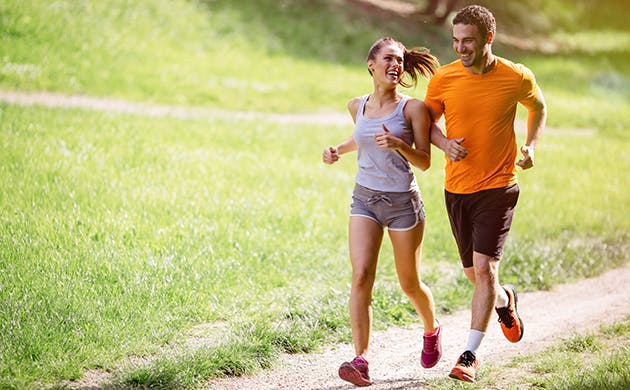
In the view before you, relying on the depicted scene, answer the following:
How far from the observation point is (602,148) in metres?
17.6

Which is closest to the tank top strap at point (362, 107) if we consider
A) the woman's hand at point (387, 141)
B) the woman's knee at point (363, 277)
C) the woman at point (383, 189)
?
the woman at point (383, 189)

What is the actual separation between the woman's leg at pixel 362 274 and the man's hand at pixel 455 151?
68 centimetres

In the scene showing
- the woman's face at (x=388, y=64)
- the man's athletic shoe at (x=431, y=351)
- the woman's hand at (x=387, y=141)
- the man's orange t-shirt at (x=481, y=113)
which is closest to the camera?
the woman's hand at (x=387, y=141)

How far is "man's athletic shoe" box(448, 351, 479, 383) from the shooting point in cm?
559

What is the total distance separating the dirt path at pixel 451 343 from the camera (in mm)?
6230

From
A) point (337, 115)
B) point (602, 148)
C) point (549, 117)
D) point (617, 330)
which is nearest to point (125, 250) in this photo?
point (617, 330)

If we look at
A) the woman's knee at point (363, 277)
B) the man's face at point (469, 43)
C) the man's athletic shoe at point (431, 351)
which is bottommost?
the man's athletic shoe at point (431, 351)

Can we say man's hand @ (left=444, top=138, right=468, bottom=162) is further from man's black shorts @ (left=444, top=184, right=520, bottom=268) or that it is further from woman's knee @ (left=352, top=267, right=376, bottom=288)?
woman's knee @ (left=352, top=267, right=376, bottom=288)

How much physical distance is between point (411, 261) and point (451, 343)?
188 centimetres

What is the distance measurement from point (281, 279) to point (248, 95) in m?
10.8

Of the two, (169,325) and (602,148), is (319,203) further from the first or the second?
(602,148)

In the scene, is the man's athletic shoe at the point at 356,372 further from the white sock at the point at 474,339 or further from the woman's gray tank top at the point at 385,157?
the woman's gray tank top at the point at 385,157

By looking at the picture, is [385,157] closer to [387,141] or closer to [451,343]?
[387,141]

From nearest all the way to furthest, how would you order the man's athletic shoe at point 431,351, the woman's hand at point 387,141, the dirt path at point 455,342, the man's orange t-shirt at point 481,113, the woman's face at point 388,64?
the woman's hand at point 387,141 → the woman's face at point 388,64 → the man's orange t-shirt at point 481,113 → the man's athletic shoe at point 431,351 → the dirt path at point 455,342
